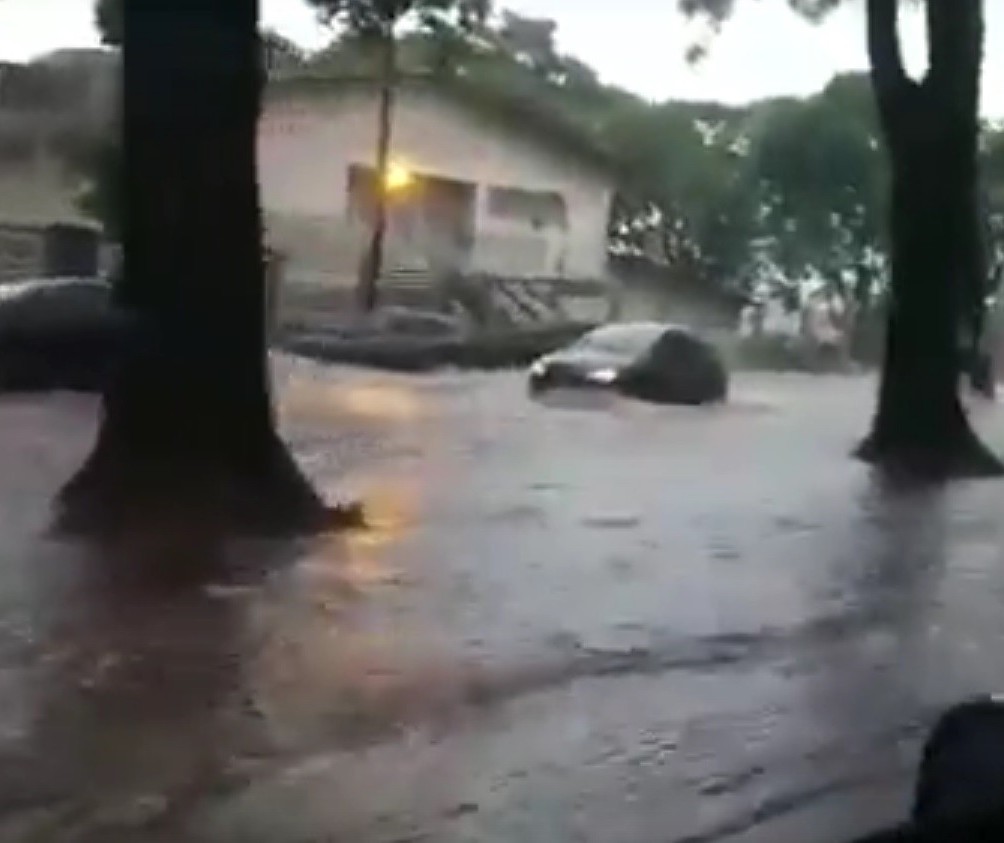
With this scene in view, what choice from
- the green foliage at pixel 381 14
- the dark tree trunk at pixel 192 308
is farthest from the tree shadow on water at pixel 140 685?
the green foliage at pixel 381 14

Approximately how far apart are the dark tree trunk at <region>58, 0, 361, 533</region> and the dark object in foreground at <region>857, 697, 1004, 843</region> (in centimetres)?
229

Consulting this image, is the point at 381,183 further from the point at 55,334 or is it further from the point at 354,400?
the point at 55,334

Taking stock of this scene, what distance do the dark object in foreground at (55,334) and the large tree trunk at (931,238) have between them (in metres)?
1.75

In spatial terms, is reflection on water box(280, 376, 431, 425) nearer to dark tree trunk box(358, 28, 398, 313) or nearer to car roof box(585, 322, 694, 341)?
dark tree trunk box(358, 28, 398, 313)

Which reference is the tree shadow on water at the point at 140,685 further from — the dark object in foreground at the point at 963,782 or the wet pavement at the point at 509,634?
the dark object in foreground at the point at 963,782

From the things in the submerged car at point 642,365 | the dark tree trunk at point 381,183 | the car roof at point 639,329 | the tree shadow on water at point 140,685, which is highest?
the dark tree trunk at point 381,183

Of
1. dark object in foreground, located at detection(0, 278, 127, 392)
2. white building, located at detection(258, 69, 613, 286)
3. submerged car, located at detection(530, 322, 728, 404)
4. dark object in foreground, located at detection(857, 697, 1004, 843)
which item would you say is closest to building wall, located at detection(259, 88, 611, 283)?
white building, located at detection(258, 69, 613, 286)

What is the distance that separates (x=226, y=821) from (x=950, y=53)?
10.7 ft

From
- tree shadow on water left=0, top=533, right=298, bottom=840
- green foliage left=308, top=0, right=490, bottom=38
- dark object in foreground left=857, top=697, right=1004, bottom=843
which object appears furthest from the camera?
green foliage left=308, top=0, right=490, bottom=38

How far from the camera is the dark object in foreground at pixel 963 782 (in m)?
1.41

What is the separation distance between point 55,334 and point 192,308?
88 cm

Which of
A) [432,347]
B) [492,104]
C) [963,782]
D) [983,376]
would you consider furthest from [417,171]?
[963,782]

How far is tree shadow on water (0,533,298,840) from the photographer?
→ 2.75 meters

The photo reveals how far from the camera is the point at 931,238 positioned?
527cm
